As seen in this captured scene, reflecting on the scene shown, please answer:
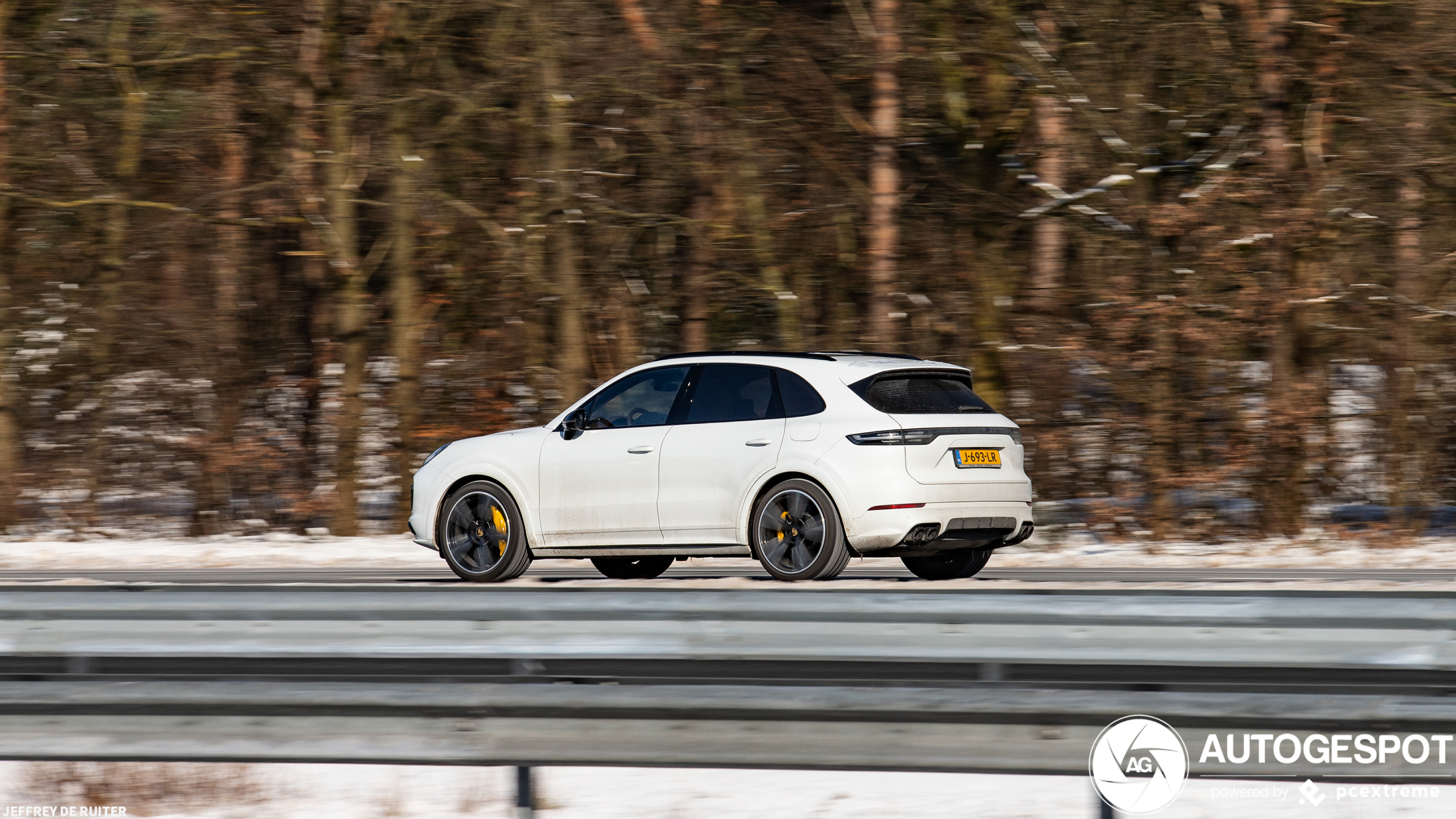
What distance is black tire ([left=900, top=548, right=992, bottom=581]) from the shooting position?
11156 millimetres

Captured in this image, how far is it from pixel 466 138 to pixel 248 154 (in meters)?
2.74

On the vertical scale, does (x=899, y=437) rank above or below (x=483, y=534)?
above

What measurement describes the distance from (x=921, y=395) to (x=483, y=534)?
10.6 feet

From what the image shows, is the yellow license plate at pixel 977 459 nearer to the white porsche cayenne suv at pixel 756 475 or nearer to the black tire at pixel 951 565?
the white porsche cayenne suv at pixel 756 475

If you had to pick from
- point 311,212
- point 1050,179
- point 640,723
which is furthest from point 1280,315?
point 640,723

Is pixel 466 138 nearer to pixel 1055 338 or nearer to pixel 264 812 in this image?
pixel 1055 338

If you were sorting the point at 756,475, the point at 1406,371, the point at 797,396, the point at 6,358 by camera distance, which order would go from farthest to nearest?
the point at 6,358 < the point at 1406,371 < the point at 797,396 < the point at 756,475

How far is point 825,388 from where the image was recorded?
10.0m

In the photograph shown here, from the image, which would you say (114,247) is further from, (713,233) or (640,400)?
(640,400)

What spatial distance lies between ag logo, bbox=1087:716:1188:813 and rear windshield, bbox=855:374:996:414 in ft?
15.3

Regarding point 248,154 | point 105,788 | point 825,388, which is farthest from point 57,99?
point 105,788

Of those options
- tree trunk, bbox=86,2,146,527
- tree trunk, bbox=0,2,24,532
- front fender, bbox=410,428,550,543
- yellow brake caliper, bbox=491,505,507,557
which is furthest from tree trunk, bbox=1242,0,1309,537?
tree trunk, bbox=0,2,24,532

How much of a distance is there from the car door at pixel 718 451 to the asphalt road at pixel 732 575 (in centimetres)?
80

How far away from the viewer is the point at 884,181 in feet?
59.3
